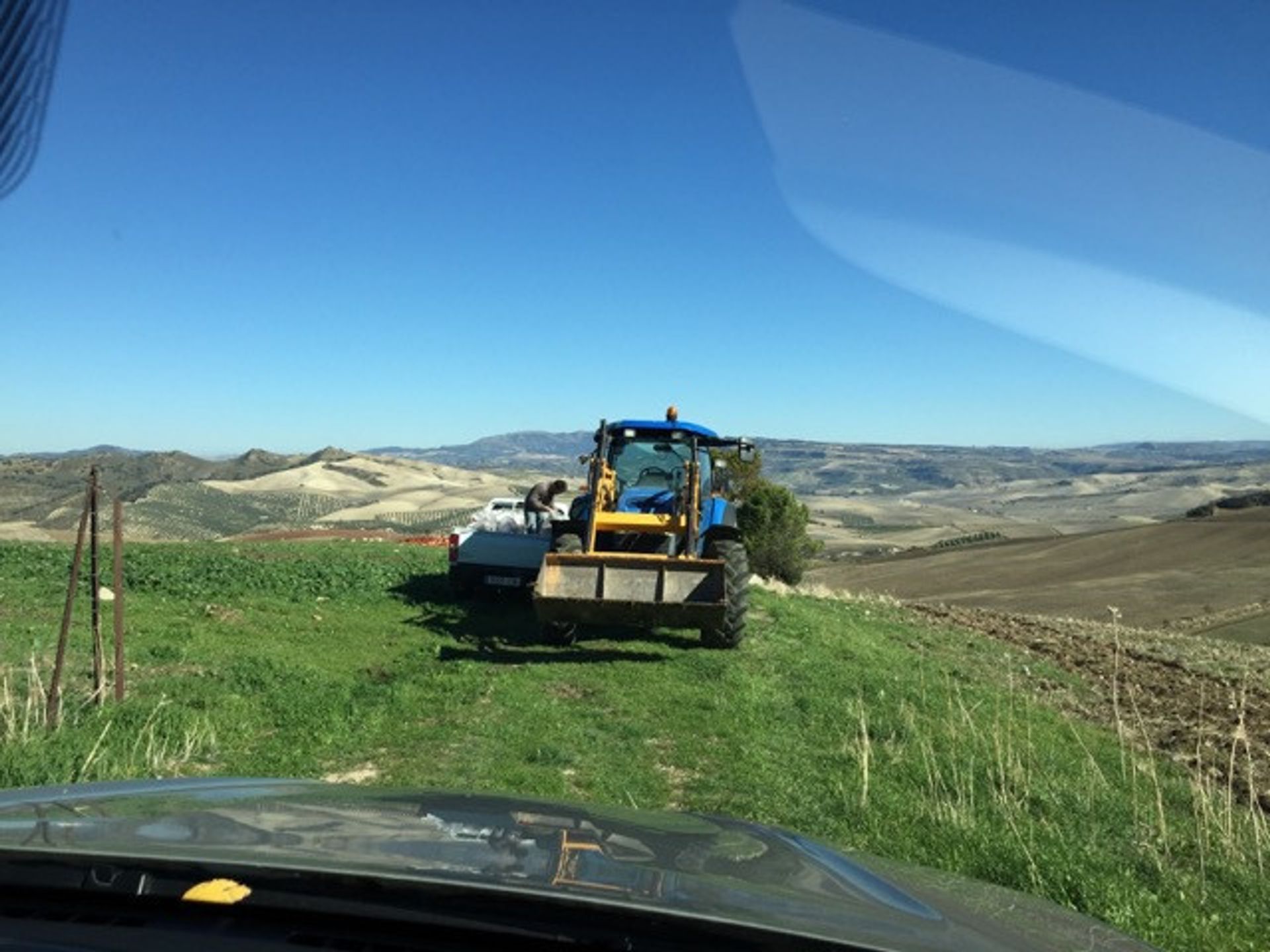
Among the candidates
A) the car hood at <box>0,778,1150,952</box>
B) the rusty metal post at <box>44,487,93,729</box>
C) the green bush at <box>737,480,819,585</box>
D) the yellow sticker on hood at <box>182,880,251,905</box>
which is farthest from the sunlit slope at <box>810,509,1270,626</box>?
the yellow sticker on hood at <box>182,880,251,905</box>

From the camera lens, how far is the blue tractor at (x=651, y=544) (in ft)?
38.9

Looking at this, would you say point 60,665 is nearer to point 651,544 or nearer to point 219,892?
point 219,892

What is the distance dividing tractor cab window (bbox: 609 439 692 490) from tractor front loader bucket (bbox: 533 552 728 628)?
2.43 m

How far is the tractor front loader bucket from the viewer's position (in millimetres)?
11727

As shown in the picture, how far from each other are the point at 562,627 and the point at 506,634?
129 centimetres

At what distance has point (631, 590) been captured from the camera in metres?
11.9

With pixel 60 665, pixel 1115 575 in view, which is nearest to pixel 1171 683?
pixel 60 665

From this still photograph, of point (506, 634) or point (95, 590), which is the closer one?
point (95, 590)

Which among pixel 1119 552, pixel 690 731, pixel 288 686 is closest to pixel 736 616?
pixel 690 731

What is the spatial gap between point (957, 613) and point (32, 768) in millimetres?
19218

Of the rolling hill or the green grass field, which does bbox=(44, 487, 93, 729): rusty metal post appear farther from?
the rolling hill

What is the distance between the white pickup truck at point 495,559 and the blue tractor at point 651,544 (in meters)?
1.17

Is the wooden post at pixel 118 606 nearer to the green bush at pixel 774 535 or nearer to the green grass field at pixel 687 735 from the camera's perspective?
the green grass field at pixel 687 735

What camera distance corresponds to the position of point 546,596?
38.4ft
